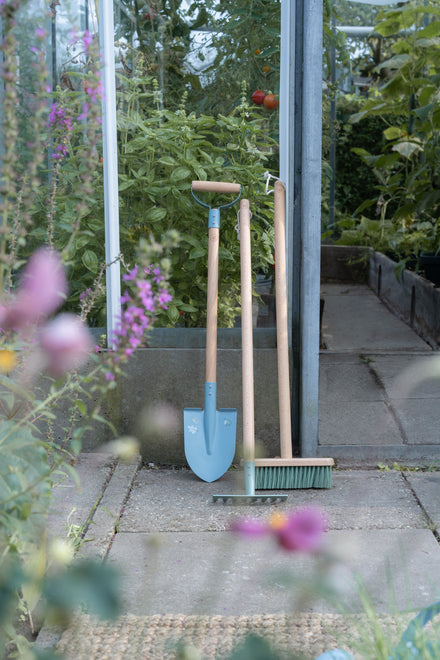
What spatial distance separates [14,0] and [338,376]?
3.16 meters

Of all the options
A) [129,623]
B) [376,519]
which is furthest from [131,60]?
[129,623]

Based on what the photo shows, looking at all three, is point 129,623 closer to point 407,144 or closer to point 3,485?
point 3,485

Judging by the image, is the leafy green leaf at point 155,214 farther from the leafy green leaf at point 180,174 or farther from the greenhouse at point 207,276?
the leafy green leaf at point 180,174

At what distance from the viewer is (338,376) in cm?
403

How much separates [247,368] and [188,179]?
A: 0.83m

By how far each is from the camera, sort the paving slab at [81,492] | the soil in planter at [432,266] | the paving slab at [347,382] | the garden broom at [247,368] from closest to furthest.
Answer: the paving slab at [81,492]
the garden broom at [247,368]
the paving slab at [347,382]
the soil in planter at [432,266]

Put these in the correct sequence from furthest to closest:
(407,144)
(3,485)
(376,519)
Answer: (407,144) < (376,519) < (3,485)

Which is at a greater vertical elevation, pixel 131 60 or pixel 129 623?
pixel 131 60

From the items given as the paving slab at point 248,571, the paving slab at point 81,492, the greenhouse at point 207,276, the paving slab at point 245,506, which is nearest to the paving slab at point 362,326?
the greenhouse at point 207,276

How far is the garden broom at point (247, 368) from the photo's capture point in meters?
2.74

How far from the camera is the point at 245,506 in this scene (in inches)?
106

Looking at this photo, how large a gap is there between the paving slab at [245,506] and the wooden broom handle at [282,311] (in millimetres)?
267

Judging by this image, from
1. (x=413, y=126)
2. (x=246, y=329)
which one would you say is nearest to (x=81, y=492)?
(x=246, y=329)

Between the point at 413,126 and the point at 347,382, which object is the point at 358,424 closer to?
the point at 347,382
